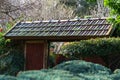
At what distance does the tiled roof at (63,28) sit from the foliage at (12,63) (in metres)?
1.07

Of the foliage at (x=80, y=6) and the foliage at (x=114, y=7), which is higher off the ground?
the foliage at (x=114, y=7)

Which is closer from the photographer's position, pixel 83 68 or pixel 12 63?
pixel 83 68

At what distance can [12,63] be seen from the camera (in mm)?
15586

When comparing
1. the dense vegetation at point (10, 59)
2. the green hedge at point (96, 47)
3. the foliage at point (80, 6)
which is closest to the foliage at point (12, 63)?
the dense vegetation at point (10, 59)

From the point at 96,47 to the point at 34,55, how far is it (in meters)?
4.19

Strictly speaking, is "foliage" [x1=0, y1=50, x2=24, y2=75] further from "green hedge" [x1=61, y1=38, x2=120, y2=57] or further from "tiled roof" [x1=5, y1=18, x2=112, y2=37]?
"green hedge" [x1=61, y1=38, x2=120, y2=57]

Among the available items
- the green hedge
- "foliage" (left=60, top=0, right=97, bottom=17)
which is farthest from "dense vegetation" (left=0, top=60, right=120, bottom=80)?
"foliage" (left=60, top=0, right=97, bottom=17)

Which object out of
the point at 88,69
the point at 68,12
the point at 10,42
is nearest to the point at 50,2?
the point at 68,12

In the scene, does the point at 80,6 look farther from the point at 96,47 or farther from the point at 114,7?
the point at 114,7

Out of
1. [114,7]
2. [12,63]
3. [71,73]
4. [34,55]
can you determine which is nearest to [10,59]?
[12,63]

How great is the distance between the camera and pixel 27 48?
1582 cm

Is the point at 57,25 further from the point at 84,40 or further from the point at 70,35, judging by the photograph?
the point at 84,40

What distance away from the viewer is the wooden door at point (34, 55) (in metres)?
15.5

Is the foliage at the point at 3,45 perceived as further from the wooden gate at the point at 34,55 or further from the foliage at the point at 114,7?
the foliage at the point at 114,7
